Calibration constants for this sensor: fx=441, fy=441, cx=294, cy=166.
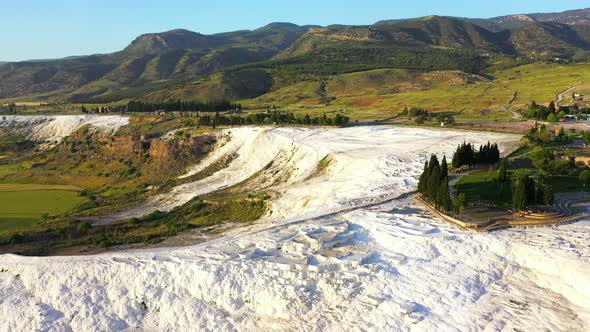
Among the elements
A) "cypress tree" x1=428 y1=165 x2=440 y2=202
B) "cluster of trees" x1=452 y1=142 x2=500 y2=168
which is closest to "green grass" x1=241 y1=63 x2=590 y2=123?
"cluster of trees" x1=452 y1=142 x2=500 y2=168

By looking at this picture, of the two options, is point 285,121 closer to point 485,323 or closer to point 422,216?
point 422,216

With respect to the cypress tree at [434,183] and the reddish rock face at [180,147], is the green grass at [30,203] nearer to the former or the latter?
the reddish rock face at [180,147]

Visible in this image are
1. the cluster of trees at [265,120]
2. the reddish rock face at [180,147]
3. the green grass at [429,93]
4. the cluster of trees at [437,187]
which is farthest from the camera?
the green grass at [429,93]

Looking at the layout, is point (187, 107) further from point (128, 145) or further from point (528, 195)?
point (528, 195)

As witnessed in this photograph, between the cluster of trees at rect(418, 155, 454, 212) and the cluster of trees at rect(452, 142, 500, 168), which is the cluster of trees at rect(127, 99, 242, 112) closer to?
the cluster of trees at rect(452, 142, 500, 168)

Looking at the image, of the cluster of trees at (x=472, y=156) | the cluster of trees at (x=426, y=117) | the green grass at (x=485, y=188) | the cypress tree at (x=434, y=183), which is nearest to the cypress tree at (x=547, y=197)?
the green grass at (x=485, y=188)

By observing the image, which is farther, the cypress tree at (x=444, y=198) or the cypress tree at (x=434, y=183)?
the cypress tree at (x=434, y=183)

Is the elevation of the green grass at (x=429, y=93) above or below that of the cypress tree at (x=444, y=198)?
above
